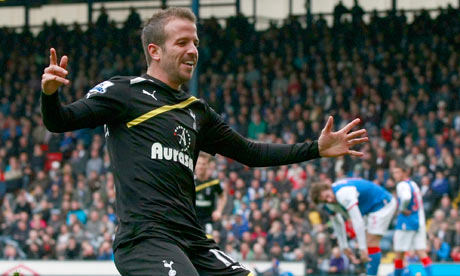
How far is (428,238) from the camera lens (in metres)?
16.2

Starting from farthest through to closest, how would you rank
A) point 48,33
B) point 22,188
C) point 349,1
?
point 48,33
point 349,1
point 22,188

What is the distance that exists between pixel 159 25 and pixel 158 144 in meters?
0.67

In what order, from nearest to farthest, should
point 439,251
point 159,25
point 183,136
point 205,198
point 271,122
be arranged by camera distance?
point 183,136
point 159,25
point 205,198
point 439,251
point 271,122

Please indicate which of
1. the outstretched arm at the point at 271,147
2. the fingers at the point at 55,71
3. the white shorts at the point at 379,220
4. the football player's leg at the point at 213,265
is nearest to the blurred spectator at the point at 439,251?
the white shorts at the point at 379,220

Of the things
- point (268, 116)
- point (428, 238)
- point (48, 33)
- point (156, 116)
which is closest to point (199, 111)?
point (156, 116)

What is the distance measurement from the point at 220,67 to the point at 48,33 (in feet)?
18.5

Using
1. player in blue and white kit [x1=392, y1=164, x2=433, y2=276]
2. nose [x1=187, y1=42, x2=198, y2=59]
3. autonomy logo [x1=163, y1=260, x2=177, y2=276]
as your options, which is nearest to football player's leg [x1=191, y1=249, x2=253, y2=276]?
autonomy logo [x1=163, y1=260, x2=177, y2=276]

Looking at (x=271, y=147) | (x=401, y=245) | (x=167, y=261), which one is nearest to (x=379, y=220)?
(x=401, y=245)

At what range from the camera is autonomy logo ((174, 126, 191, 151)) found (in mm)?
4711

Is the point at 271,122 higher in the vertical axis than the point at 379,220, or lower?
higher

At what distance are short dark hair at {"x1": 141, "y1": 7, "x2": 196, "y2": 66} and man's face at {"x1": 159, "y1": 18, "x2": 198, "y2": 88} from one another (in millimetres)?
24

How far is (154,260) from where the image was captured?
14.4ft

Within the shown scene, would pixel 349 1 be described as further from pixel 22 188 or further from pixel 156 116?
pixel 156 116

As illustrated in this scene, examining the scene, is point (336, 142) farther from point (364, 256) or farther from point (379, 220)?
point (379, 220)
